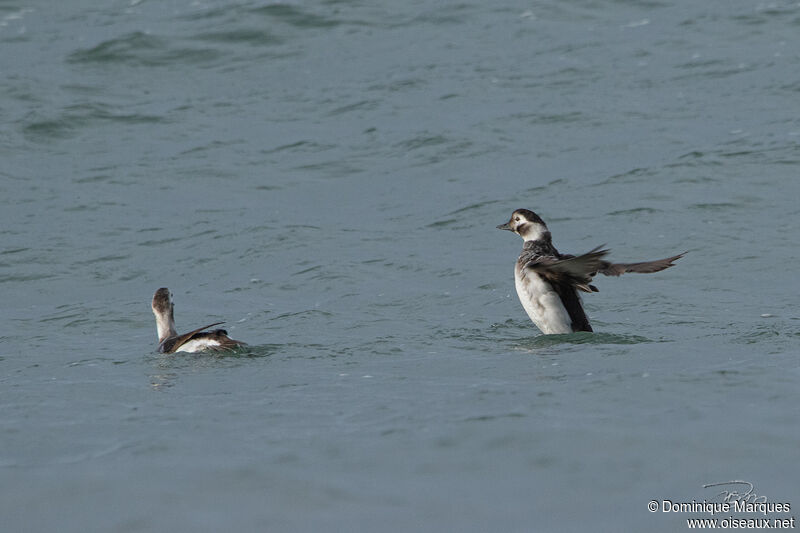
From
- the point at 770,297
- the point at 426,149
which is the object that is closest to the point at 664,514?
the point at 770,297

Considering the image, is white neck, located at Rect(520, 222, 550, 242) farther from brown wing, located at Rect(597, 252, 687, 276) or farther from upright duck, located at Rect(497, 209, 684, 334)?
brown wing, located at Rect(597, 252, 687, 276)

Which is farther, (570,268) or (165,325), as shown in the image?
(165,325)

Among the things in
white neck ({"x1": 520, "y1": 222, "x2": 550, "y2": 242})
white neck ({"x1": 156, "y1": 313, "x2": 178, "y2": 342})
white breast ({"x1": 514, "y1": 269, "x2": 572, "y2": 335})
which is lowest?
white breast ({"x1": 514, "y1": 269, "x2": 572, "y2": 335})

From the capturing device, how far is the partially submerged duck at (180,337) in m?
9.18

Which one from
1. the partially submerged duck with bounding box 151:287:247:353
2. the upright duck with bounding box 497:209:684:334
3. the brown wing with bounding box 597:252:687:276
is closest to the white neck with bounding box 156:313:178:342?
the partially submerged duck with bounding box 151:287:247:353

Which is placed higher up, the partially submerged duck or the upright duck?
the partially submerged duck

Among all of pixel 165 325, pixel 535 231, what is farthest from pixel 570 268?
pixel 165 325

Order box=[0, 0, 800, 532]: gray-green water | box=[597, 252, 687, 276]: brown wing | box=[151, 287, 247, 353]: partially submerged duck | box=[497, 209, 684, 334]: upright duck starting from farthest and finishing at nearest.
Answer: box=[497, 209, 684, 334]: upright duck
box=[151, 287, 247, 353]: partially submerged duck
box=[597, 252, 687, 276]: brown wing
box=[0, 0, 800, 532]: gray-green water

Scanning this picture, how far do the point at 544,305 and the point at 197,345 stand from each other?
2848mm
